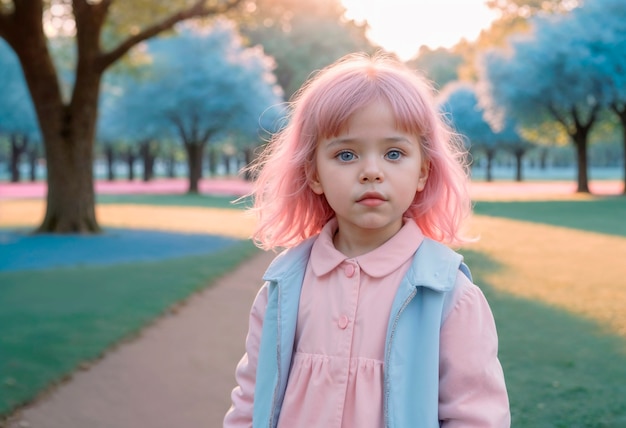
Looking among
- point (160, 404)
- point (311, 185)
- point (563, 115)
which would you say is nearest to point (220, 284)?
point (160, 404)

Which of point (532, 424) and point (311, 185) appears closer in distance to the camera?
point (311, 185)

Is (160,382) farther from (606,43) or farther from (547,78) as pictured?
(547,78)

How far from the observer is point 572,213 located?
1961 centimetres

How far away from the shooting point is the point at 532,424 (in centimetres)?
396

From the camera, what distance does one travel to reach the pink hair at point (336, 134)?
2.07 meters

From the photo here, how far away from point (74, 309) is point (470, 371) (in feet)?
19.3

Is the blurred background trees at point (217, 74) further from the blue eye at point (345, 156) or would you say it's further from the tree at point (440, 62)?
the tree at point (440, 62)

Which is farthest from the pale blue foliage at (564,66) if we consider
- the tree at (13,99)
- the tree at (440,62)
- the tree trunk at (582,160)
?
the tree at (440,62)

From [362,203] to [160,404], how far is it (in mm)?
2921

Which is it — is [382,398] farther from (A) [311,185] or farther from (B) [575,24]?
(B) [575,24]

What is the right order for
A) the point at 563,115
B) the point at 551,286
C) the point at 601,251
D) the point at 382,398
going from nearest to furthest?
the point at 382,398, the point at 551,286, the point at 601,251, the point at 563,115

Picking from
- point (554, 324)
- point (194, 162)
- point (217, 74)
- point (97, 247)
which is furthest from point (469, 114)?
point (554, 324)

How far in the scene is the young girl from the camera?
76.0 inches

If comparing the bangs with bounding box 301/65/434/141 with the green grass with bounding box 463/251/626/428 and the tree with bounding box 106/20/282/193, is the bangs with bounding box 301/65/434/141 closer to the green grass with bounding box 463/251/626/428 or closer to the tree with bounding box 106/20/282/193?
the green grass with bounding box 463/251/626/428
